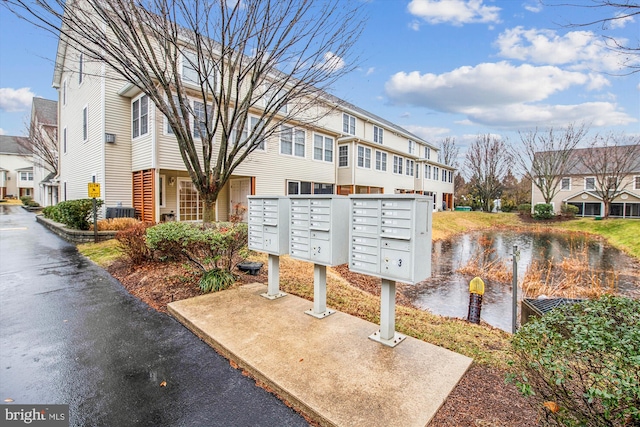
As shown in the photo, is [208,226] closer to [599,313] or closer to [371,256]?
[371,256]

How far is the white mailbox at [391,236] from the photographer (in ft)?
10.1

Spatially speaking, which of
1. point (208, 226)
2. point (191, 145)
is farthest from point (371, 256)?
point (191, 145)

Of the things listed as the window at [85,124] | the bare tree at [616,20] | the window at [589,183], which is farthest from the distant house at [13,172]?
the window at [589,183]

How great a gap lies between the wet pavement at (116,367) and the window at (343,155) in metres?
15.6

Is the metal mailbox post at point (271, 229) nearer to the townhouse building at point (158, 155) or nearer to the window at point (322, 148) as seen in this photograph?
the townhouse building at point (158, 155)

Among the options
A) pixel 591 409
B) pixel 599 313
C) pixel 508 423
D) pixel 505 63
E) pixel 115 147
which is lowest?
pixel 508 423

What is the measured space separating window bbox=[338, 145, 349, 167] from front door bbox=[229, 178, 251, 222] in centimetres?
722

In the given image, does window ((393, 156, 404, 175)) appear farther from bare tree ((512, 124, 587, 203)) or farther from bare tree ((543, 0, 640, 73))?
bare tree ((543, 0, 640, 73))

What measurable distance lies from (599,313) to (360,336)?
2247 millimetres

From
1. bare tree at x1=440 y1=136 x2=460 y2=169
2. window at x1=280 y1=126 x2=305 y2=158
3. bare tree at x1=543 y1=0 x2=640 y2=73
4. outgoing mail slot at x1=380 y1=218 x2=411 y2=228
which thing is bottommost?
outgoing mail slot at x1=380 y1=218 x2=411 y2=228

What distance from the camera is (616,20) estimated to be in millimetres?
3215

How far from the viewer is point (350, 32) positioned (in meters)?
6.02

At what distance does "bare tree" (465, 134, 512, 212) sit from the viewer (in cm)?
3278

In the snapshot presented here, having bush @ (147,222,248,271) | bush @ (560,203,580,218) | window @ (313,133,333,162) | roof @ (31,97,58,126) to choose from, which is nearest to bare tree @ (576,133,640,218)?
bush @ (560,203,580,218)
